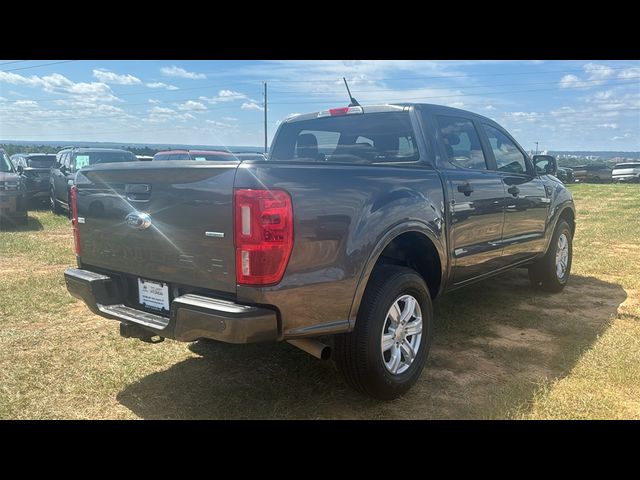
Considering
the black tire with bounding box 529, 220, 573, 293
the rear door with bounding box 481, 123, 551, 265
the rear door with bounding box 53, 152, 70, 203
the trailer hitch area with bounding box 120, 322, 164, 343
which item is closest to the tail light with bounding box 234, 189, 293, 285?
the trailer hitch area with bounding box 120, 322, 164, 343

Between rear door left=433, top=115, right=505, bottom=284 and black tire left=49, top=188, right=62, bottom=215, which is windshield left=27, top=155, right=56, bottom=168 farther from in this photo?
rear door left=433, top=115, right=505, bottom=284

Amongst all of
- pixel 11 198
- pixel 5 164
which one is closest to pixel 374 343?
pixel 11 198

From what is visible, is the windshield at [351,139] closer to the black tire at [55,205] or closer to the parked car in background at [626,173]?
the black tire at [55,205]

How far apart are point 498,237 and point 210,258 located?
286 centimetres

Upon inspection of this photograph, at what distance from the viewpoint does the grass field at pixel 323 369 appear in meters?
3.17

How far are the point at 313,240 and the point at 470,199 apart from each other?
1.86 m

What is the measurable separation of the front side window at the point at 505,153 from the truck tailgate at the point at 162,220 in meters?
3.07

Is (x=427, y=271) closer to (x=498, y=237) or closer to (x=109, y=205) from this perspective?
(x=498, y=237)

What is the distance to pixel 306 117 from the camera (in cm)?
459

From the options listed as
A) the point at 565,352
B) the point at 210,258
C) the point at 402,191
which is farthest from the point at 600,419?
the point at 210,258

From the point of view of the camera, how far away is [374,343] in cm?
301

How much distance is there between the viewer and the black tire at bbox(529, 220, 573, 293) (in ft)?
18.7

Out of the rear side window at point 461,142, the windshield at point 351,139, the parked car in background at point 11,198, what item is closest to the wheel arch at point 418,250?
the windshield at point 351,139

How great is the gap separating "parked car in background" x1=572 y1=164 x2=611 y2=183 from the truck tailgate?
36935 mm
